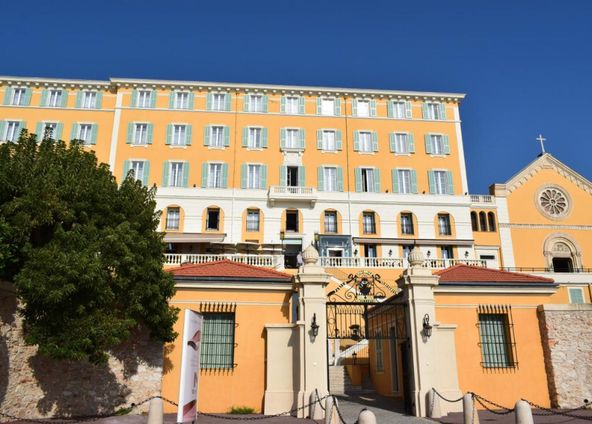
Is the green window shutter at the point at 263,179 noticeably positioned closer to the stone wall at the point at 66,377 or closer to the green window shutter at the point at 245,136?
the green window shutter at the point at 245,136

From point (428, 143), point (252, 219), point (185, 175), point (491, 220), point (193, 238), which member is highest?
point (428, 143)

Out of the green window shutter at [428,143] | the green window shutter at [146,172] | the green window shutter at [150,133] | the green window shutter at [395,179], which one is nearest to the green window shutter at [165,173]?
the green window shutter at [146,172]

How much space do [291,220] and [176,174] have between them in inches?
378

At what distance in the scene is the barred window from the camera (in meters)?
17.0

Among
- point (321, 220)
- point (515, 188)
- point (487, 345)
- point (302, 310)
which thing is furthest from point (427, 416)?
point (515, 188)

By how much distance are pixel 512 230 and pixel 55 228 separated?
3587cm

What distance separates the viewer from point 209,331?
16.9 metres

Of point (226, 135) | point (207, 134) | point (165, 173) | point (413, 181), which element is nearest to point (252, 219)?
point (226, 135)

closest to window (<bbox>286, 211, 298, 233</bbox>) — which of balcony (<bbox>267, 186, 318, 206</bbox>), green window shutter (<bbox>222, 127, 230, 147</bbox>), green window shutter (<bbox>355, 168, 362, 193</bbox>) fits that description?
balcony (<bbox>267, 186, 318, 206</bbox>)

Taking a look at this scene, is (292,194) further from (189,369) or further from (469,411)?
(189,369)

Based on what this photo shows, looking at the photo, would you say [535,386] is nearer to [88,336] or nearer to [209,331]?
[209,331]

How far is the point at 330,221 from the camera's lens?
39.9 m

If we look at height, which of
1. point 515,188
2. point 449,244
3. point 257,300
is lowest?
point 257,300

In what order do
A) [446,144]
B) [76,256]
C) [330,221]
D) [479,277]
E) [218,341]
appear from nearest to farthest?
[76,256], [218,341], [479,277], [330,221], [446,144]
